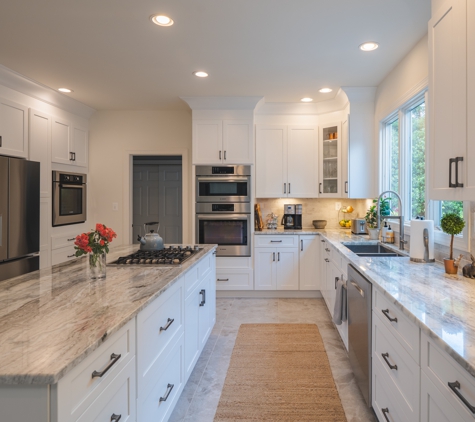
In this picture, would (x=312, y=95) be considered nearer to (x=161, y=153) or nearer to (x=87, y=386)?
(x=161, y=153)

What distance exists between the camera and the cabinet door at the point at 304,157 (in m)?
4.62

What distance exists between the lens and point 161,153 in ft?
16.2

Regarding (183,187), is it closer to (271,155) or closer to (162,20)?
(271,155)

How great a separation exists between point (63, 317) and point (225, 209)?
3.27 meters

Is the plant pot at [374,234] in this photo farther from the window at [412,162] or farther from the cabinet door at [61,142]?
the cabinet door at [61,142]

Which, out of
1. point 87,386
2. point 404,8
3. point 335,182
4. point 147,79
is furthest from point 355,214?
point 87,386

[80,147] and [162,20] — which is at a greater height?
[162,20]

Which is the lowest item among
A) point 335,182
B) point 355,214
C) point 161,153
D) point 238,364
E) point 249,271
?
point 238,364

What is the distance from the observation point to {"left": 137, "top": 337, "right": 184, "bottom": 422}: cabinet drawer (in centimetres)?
148

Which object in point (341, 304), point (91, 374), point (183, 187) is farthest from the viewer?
point (183, 187)

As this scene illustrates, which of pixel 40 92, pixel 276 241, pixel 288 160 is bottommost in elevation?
pixel 276 241

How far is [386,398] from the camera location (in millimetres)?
1679

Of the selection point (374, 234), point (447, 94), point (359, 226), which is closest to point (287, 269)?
point (359, 226)

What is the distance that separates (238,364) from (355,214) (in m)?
2.93
